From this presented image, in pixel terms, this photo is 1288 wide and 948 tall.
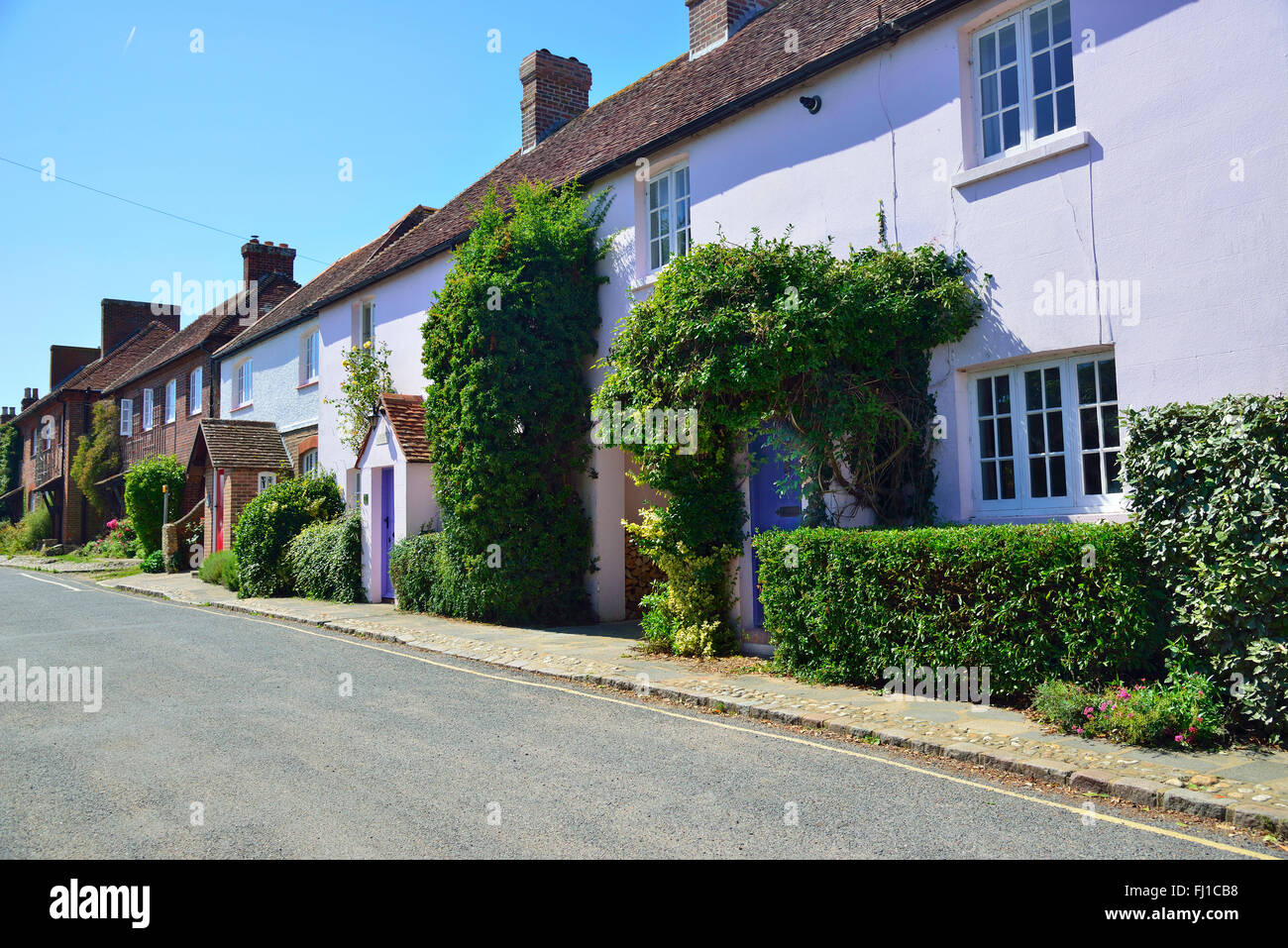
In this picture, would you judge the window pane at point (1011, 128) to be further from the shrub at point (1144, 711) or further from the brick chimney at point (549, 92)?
the brick chimney at point (549, 92)

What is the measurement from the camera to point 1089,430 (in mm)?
8180

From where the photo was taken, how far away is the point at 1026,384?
8680mm

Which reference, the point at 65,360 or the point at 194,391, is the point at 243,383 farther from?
the point at 65,360

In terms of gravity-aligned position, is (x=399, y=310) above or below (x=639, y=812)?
above

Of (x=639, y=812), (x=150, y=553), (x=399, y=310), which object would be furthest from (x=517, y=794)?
(x=150, y=553)

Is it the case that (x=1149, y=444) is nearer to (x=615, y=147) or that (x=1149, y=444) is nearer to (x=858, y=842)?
(x=858, y=842)

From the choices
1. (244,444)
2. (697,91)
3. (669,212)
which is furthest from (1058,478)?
(244,444)

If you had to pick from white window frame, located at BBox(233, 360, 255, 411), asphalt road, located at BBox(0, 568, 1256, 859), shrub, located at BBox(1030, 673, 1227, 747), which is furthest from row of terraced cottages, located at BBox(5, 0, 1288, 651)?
white window frame, located at BBox(233, 360, 255, 411)

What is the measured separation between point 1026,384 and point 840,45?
439 cm

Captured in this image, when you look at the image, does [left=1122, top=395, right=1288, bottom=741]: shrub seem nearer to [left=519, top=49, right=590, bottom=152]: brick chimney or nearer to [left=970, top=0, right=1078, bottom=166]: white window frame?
[left=970, top=0, right=1078, bottom=166]: white window frame

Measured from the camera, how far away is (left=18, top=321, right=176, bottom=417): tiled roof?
41.4 m

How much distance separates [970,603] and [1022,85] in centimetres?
489

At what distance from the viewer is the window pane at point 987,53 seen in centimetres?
908

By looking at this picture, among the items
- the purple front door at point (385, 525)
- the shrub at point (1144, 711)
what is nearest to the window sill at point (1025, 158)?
the shrub at point (1144, 711)
